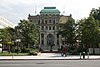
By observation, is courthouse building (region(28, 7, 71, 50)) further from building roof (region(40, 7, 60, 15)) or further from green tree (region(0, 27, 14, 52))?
green tree (region(0, 27, 14, 52))

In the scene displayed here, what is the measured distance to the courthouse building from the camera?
366 ft

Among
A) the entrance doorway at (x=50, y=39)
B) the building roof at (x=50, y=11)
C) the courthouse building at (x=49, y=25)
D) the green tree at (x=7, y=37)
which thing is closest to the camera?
the green tree at (x=7, y=37)

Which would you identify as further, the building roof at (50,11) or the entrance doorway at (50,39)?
the entrance doorway at (50,39)

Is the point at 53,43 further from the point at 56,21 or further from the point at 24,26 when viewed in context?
the point at 24,26

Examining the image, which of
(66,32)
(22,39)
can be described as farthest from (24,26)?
(66,32)

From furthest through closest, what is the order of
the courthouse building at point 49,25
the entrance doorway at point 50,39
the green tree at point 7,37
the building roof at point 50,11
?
the entrance doorway at point 50,39
the building roof at point 50,11
the courthouse building at point 49,25
the green tree at point 7,37

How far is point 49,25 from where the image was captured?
4451 inches

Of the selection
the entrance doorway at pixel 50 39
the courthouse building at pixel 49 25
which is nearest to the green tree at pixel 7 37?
the courthouse building at pixel 49 25

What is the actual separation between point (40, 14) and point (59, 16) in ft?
25.9

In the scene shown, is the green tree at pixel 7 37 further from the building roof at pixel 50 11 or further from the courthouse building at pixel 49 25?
the building roof at pixel 50 11

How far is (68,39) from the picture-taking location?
71250mm

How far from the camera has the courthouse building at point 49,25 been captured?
366 feet

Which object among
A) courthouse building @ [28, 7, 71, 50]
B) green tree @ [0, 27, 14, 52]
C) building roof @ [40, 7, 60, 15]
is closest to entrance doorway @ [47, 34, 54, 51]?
courthouse building @ [28, 7, 71, 50]

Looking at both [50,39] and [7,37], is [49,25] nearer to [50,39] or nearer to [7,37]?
[50,39]
